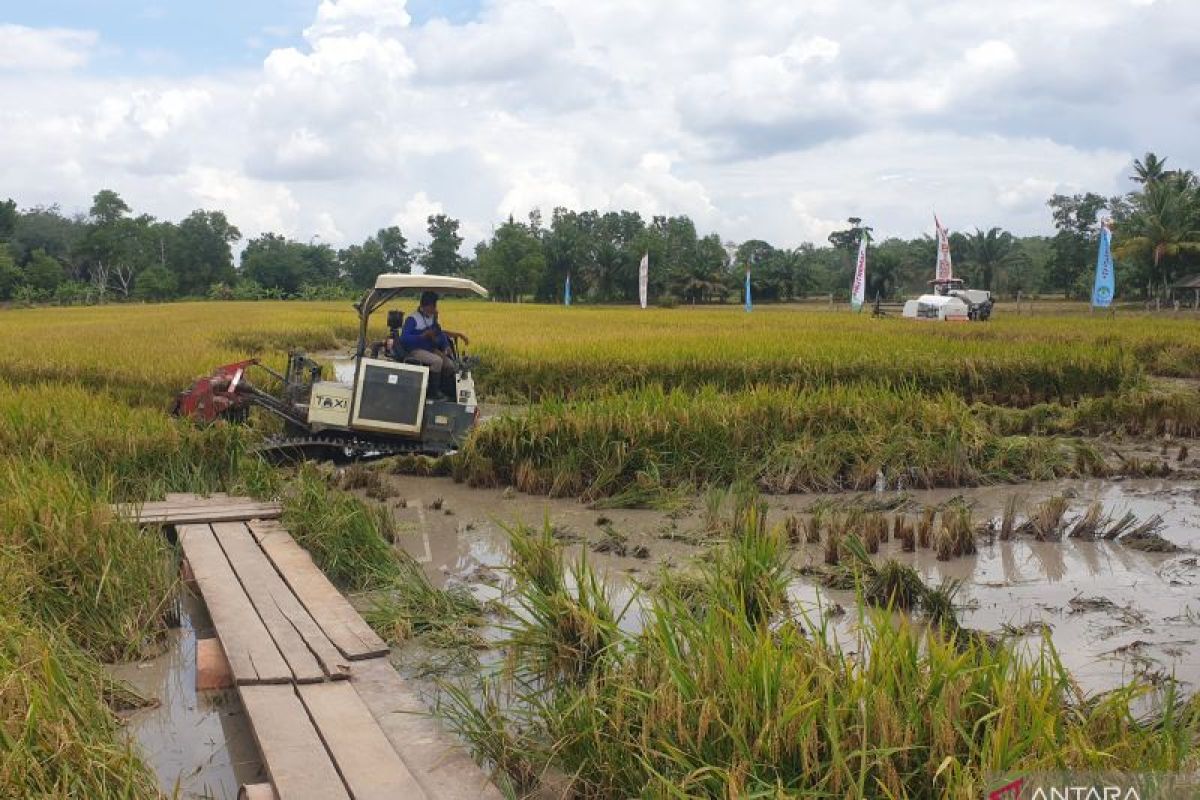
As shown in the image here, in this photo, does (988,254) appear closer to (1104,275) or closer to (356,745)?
(1104,275)

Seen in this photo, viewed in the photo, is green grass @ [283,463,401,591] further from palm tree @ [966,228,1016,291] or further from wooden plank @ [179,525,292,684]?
palm tree @ [966,228,1016,291]

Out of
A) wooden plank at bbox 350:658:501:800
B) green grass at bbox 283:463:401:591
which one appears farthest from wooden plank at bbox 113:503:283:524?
wooden plank at bbox 350:658:501:800

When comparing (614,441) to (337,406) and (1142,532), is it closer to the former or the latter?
(337,406)

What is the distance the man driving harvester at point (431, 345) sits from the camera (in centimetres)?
866

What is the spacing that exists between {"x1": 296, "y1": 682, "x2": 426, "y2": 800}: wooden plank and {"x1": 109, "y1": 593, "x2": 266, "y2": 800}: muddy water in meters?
0.32

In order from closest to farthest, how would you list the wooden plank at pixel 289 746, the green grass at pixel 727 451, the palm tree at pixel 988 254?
the wooden plank at pixel 289 746 < the green grass at pixel 727 451 < the palm tree at pixel 988 254

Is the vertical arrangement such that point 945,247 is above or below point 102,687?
above

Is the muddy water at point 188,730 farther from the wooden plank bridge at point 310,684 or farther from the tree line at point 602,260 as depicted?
the tree line at point 602,260

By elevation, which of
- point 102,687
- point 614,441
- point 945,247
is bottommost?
point 102,687

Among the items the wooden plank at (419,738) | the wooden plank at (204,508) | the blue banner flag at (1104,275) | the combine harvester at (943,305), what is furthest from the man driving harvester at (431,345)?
the combine harvester at (943,305)

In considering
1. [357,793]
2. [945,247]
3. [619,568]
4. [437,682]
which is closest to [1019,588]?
[619,568]

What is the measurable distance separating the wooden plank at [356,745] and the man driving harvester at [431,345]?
16.1ft

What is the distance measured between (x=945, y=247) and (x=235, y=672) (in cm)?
3475

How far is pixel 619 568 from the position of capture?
6.36 meters
